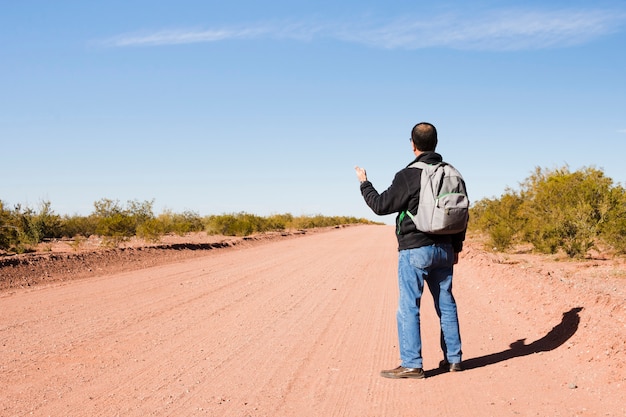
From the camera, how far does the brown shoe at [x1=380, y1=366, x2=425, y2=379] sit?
5.41 m

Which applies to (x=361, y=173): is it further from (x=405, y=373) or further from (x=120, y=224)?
(x=120, y=224)

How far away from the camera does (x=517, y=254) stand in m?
21.9

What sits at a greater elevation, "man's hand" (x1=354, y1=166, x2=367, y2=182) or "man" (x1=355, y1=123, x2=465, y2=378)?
"man's hand" (x1=354, y1=166, x2=367, y2=182)

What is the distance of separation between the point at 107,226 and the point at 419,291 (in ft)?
72.6

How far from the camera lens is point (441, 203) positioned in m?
5.11

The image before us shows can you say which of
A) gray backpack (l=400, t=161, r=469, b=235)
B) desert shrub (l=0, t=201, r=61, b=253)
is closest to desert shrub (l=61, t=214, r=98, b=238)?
desert shrub (l=0, t=201, r=61, b=253)

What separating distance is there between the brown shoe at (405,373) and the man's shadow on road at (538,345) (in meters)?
0.28

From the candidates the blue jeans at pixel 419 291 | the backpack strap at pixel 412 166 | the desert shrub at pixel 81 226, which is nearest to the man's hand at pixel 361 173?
the backpack strap at pixel 412 166

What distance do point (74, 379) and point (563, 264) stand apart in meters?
15.3

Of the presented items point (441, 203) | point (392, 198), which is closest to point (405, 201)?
point (392, 198)

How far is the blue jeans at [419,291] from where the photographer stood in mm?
5324

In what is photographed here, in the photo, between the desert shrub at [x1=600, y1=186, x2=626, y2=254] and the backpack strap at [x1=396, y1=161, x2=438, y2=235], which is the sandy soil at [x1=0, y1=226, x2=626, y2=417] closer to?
the backpack strap at [x1=396, y1=161, x2=438, y2=235]

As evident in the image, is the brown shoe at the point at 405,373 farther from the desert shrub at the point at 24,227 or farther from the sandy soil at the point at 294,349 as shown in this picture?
the desert shrub at the point at 24,227

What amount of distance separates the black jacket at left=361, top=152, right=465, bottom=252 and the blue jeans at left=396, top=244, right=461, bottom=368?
0.26 feet
